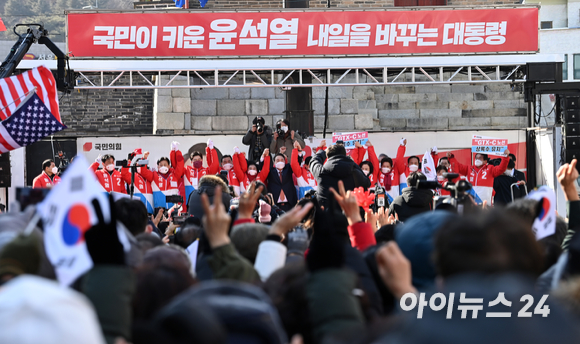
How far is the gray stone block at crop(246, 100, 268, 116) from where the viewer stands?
16.3m

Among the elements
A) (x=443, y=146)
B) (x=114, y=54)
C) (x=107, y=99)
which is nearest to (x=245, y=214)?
(x=114, y=54)

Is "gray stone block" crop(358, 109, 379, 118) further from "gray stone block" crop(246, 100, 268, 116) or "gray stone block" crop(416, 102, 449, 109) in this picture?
"gray stone block" crop(246, 100, 268, 116)

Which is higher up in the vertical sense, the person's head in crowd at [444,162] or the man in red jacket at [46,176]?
the person's head in crowd at [444,162]

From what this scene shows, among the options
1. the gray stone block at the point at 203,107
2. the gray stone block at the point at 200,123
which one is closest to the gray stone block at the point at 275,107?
the gray stone block at the point at 203,107

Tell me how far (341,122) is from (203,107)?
12.1 feet

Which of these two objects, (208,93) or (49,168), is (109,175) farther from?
(208,93)

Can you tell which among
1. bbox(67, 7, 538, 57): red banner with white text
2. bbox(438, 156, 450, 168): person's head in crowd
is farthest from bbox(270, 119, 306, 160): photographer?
bbox(438, 156, 450, 168): person's head in crowd

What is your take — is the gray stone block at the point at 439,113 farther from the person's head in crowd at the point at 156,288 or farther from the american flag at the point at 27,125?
the person's head in crowd at the point at 156,288

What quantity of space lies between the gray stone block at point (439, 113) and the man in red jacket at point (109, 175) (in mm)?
9324

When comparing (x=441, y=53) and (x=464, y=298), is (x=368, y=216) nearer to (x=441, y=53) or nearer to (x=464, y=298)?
(x=464, y=298)

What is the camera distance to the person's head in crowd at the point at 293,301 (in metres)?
1.77

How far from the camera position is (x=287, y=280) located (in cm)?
191

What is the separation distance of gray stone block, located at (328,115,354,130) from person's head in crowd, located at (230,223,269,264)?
528 inches

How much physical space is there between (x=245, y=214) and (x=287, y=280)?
1.16 meters
